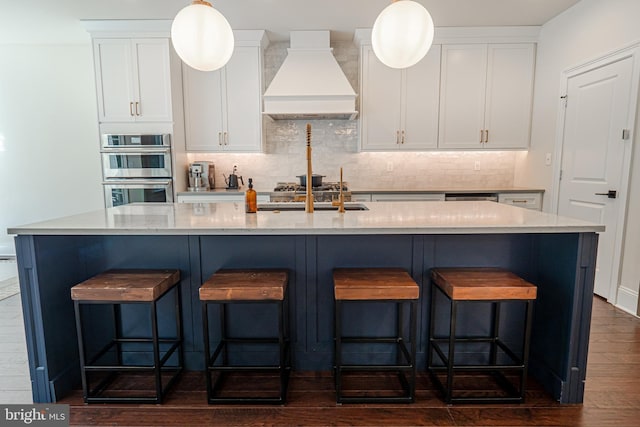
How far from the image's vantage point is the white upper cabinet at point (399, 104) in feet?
13.7

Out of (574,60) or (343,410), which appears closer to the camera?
(343,410)

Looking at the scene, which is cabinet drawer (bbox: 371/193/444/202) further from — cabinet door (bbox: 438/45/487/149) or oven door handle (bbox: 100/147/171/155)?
oven door handle (bbox: 100/147/171/155)

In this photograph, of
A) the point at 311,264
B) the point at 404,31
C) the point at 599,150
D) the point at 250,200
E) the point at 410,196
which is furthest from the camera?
the point at 410,196

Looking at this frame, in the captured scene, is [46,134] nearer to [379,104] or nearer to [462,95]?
[379,104]

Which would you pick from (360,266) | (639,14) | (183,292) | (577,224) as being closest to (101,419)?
(183,292)

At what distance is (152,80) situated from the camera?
13.0 ft

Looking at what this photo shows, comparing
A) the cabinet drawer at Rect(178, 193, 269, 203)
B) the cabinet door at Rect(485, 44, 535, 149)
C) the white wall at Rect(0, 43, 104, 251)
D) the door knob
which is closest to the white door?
the door knob

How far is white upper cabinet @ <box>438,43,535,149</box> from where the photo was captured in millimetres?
4141

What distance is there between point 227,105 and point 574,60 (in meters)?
3.65

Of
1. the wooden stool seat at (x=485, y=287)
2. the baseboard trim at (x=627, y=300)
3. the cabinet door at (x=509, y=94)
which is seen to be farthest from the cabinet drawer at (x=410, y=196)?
the wooden stool seat at (x=485, y=287)

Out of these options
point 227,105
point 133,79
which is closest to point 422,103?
point 227,105

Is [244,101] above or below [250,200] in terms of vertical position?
above

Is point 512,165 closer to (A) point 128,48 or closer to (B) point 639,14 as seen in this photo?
(B) point 639,14

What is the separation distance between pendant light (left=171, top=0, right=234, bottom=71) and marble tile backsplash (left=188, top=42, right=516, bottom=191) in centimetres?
262
